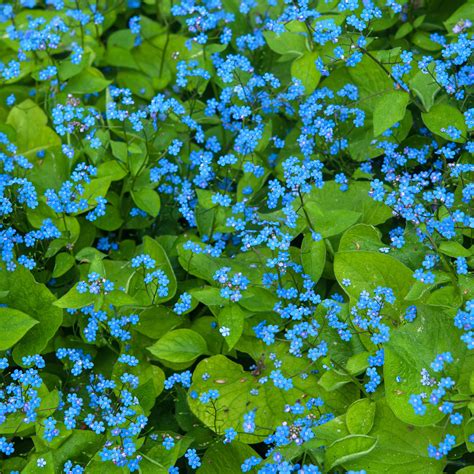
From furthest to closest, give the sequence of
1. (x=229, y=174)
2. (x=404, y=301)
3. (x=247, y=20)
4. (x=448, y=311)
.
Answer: (x=247, y=20), (x=229, y=174), (x=404, y=301), (x=448, y=311)

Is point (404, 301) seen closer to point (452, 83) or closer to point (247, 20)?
point (452, 83)

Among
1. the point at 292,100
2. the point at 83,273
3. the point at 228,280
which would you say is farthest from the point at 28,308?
the point at 292,100

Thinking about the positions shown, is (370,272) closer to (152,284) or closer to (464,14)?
(152,284)

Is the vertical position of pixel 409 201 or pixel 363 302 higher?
pixel 409 201

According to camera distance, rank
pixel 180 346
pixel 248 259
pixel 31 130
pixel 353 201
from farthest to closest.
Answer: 1. pixel 31 130
2. pixel 353 201
3. pixel 248 259
4. pixel 180 346

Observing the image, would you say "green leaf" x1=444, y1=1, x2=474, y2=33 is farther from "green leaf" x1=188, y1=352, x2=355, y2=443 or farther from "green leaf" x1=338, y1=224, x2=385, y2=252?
"green leaf" x1=188, y1=352, x2=355, y2=443

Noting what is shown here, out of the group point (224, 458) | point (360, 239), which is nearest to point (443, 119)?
point (360, 239)
